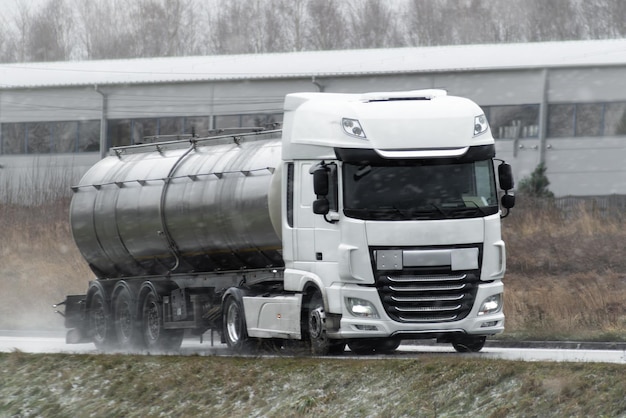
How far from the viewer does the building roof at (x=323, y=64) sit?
4334 cm

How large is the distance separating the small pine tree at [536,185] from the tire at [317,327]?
25180 millimetres

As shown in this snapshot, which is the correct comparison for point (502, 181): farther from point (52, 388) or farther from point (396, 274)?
point (52, 388)

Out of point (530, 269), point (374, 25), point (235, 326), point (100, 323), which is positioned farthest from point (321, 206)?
point (374, 25)

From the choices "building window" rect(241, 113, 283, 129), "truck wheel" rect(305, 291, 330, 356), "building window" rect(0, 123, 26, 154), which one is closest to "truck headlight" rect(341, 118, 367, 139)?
"truck wheel" rect(305, 291, 330, 356)

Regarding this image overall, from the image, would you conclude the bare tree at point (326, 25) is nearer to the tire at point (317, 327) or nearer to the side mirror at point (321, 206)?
the tire at point (317, 327)

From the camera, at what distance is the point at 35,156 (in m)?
50.5

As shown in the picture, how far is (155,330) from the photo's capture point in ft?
65.4

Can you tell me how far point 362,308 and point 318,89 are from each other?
30.7 metres

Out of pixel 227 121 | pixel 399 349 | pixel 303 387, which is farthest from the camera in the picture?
pixel 227 121

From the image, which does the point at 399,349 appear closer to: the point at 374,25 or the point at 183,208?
the point at 183,208

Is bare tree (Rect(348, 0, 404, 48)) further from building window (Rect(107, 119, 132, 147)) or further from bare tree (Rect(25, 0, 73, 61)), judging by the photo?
building window (Rect(107, 119, 132, 147))

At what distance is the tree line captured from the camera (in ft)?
266

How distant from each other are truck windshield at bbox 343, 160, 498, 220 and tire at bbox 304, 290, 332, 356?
4.19 ft

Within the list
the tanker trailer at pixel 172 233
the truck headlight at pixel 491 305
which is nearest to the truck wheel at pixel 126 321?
the tanker trailer at pixel 172 233
